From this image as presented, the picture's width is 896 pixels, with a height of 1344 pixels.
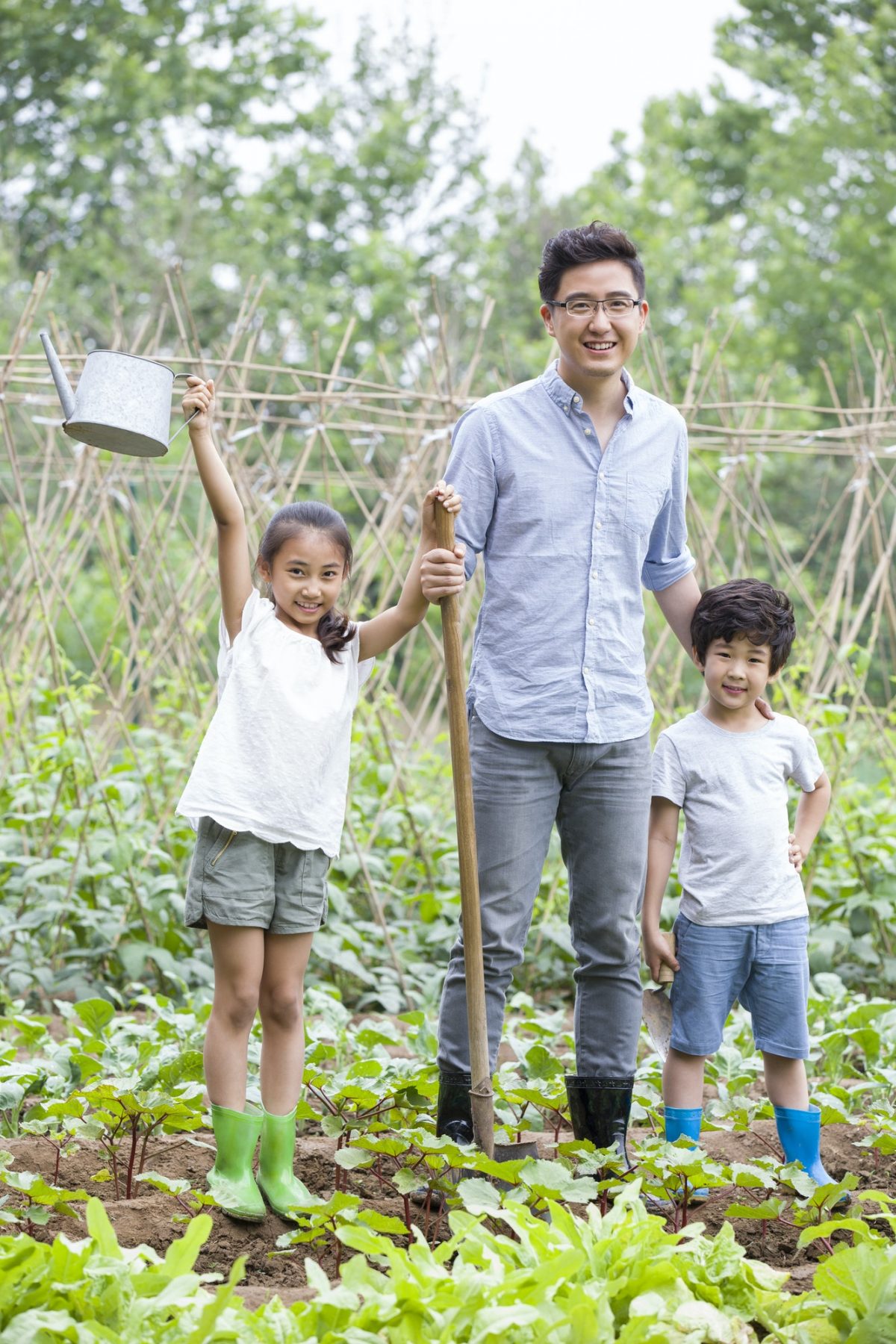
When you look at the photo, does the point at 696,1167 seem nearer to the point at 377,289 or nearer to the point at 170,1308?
the point at 170,1308

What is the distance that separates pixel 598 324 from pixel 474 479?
13.5 inches

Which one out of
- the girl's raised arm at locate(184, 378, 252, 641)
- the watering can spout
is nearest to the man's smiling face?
the girl's raised arm at locate(184, 378, 252, 641)

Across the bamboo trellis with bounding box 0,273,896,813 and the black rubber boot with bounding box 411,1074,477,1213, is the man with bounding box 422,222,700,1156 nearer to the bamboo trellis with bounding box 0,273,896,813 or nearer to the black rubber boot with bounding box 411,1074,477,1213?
the black rubber boot with bounding box 411,1074,477,1213

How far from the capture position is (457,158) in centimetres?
1791

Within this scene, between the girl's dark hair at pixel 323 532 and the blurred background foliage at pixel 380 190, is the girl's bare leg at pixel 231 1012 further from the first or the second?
the blurred background foliage at pixel 380 190

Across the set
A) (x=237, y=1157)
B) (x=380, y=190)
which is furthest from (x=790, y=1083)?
(x=380, y=190)

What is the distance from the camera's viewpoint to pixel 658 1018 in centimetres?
255

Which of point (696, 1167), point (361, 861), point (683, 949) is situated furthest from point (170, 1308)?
point (361, 861)

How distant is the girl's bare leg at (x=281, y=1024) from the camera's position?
2.31 m

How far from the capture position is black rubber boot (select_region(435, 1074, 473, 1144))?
Result: 7.88 ft

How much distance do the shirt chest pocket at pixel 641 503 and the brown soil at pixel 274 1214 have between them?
47.6 inches

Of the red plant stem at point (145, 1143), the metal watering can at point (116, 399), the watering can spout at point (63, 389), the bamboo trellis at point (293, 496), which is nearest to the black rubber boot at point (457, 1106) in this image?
the red plant stem at point (145, 1143)

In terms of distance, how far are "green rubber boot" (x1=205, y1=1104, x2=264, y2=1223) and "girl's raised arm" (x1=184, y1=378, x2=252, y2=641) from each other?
810 mm

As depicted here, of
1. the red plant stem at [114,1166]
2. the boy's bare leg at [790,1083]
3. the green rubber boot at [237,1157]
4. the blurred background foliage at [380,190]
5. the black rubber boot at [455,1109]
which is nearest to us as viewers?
the green rubber boot at [237,1157]
